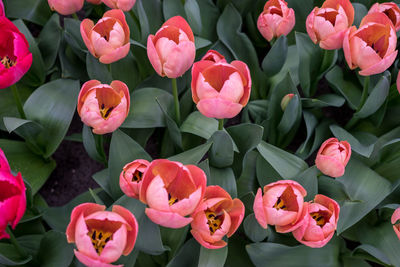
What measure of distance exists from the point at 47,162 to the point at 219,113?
0.56 metres

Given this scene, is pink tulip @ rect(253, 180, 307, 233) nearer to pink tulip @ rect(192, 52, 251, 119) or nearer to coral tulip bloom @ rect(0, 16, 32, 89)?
pink tulip @ rect(192, 52, 251, 119)

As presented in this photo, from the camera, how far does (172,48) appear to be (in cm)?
73

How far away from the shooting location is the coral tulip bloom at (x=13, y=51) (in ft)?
2.59

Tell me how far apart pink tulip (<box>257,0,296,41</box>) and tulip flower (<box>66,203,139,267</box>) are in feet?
1.64

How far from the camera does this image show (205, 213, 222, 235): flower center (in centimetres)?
73

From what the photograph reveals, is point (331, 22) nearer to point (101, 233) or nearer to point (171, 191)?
point (171, 191)

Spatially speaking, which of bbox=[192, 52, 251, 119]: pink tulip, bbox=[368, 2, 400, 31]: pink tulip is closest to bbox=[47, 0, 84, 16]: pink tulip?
bbox=[192, 52, 251, 119]: pink tulip

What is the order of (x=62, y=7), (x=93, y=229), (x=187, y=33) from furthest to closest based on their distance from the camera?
(x=62, y=7), (x=187, y=33), (x=93, y=229)

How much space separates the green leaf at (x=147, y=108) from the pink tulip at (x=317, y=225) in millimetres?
382

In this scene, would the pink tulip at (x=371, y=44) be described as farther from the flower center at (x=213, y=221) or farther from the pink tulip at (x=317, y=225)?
the flower center at (x=213, y=221)

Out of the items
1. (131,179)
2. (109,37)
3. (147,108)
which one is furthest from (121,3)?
(131,179)

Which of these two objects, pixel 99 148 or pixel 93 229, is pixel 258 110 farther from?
pixel 93 229

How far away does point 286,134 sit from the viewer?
3.49 feet

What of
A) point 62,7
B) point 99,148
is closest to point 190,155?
point 99,148
